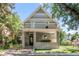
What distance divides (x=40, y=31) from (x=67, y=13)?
1.32 feet

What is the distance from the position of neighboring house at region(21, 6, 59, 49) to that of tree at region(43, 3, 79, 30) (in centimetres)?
10

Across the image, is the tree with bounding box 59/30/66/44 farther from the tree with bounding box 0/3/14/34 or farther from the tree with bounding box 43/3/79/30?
the tree with bounding box 0/3/14/34

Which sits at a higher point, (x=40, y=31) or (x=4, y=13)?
(x=4, y=13)

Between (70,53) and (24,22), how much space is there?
67 cm

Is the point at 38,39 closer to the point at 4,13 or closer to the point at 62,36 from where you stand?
the point at 62,36

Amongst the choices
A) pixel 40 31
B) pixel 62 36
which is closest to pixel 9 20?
pixel 40 31

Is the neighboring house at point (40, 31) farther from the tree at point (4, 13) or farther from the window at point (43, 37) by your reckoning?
the tree at point (4, 13)

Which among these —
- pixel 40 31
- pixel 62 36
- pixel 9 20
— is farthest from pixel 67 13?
pixel 9 20

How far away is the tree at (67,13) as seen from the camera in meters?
2.98

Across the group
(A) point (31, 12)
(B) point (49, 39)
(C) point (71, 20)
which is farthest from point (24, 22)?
(C) point (71, 20)

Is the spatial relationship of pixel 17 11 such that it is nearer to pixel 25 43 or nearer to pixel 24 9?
pixel 24 9

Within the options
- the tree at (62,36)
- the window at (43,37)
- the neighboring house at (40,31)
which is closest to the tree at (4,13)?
the neighboring house at (40,31)

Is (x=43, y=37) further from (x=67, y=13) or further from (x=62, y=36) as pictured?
(x=67, y=13)

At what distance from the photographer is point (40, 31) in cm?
296
